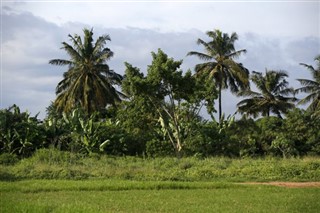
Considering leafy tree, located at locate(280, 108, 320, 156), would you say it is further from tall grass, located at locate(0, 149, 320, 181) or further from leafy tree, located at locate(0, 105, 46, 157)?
leafy tree, located at locate(0, 105, 46, 157)

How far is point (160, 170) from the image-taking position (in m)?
20.0

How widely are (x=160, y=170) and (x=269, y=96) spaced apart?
907 inches

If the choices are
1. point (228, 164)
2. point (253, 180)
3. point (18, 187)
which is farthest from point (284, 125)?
point (18, 187)

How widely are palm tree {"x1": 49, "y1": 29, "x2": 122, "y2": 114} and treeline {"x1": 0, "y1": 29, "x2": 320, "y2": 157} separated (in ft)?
0.25

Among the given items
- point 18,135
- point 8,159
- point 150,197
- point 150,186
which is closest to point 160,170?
point 150,186

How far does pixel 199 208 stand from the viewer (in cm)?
1093

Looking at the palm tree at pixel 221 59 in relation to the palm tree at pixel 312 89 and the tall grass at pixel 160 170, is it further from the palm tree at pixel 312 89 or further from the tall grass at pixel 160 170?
the tall grass at pixel 160 170

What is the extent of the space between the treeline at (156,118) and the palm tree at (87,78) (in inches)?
3.0

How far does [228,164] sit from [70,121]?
10873 millimetres

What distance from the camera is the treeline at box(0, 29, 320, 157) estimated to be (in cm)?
2642

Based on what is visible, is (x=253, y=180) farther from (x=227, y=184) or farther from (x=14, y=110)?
(x=14, y=110)

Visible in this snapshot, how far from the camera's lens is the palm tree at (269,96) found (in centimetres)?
4028

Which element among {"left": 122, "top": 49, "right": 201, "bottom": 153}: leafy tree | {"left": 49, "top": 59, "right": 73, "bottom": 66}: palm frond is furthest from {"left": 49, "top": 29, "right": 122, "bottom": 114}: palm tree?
Result: {"left": 122, "top": 49, "right": 201, "bottom": 153}: leafy tree

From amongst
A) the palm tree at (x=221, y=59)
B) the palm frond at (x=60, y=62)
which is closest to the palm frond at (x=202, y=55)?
the palm tree at (x=221, y=59)
